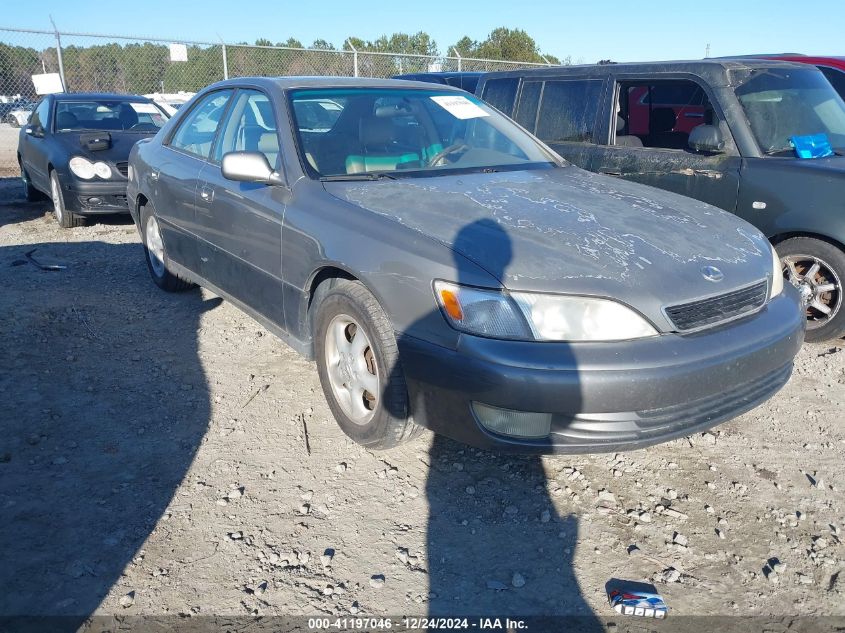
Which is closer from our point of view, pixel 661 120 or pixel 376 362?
pixel 376 362

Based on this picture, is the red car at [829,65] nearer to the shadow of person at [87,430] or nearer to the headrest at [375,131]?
the headrest at [375,131]

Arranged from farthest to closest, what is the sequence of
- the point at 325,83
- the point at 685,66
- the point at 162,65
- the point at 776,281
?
the point at 162,65 → the point at 685,66 → the point at 325,83 → the point at 776,281

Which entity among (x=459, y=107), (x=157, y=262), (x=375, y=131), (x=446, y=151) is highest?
(x=459, y=107)

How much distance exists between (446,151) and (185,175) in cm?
170

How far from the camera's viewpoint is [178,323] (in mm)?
4707

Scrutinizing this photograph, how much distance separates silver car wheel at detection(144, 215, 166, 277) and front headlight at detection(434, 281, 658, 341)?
3215 millimetres

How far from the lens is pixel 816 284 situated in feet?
14.4

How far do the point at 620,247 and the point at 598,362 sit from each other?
0.56m

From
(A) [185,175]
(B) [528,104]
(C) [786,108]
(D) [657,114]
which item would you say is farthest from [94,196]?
(C) [786,108]

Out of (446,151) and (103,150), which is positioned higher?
(446,151)

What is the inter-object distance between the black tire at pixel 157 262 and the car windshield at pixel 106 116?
3.57m

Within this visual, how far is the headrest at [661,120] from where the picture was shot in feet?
18.4

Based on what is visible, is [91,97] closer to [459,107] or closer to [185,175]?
[185,175]

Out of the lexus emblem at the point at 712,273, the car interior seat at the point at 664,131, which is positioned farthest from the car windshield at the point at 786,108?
the lexus emblem at the point at 712,273
